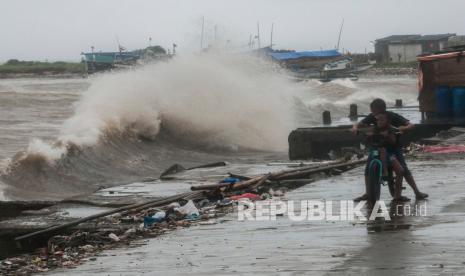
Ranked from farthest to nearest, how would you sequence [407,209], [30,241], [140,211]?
[140,211] < [30,241] < [407,209]

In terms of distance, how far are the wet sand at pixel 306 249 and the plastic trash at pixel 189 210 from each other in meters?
0.65

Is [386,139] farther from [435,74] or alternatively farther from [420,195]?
[435,74]

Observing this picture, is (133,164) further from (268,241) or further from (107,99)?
(268,241)

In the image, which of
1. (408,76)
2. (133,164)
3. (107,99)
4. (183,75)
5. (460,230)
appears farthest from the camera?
(408,76)

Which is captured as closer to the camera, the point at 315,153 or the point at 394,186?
the point at 394,186

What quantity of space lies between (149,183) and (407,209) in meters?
6.59

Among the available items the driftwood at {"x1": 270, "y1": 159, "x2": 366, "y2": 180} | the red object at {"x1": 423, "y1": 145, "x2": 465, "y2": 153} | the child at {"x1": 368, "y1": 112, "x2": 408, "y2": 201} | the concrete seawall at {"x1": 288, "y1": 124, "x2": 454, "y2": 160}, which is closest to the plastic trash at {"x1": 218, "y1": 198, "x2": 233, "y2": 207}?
the driftwood at {"x1": 270, "y1": 159, "x2": 366, "y2": 180}

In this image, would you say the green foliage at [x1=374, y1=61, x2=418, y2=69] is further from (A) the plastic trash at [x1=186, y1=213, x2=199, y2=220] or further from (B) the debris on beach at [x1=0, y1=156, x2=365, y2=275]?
(A) the plastic trash at [x1=186, y1=213, x2=199, y2=220]

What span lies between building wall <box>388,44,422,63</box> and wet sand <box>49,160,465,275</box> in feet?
309

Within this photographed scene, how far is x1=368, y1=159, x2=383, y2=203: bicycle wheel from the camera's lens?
10.2 meters

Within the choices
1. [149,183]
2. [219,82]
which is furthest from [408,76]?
[149,183]

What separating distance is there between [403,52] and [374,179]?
9793 centimetres

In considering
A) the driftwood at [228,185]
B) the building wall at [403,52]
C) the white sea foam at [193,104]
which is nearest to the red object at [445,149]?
the driftwood at [228,185]

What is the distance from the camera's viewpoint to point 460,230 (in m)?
8.40
